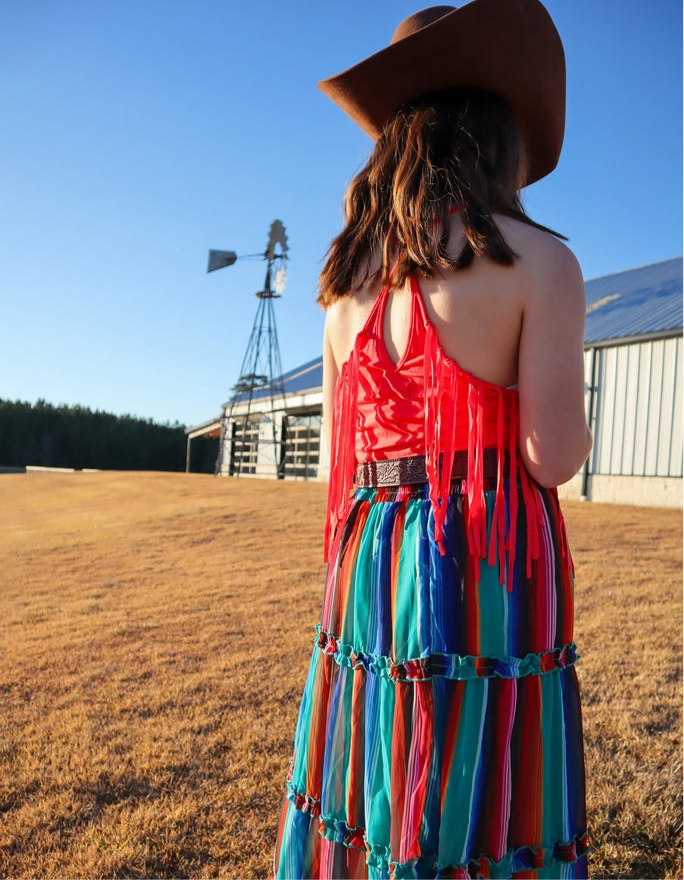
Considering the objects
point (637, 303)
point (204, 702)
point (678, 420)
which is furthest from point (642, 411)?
point (204, 702)

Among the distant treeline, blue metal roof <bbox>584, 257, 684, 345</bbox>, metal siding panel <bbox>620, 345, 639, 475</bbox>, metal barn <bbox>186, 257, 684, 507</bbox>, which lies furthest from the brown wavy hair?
the distant treeline

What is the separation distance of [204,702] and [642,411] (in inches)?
384

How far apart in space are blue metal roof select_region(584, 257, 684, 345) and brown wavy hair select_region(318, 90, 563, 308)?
931 cm

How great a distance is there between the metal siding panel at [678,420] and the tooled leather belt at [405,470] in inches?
419

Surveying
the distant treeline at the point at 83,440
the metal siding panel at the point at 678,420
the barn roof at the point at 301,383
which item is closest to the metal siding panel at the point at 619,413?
Result: the metal siding panel at the point at 678,420

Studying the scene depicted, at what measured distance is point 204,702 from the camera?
3461mm

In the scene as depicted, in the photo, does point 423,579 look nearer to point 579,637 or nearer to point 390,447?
point 390,447

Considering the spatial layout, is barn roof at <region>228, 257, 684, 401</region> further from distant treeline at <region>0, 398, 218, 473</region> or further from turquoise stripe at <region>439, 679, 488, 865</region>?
distant treeline at <region>0, 398, 218, 473</region>

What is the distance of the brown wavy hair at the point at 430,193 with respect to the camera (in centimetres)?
117

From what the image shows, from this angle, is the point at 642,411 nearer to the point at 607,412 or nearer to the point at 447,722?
the point at 607,412

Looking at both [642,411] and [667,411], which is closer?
[667,411]

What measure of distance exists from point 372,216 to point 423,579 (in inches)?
26.3

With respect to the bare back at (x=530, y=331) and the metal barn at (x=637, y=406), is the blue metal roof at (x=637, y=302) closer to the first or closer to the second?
the metal barn at (x=637, y=406)

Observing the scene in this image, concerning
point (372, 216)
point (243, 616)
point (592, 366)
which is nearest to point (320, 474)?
point (592, 366)
